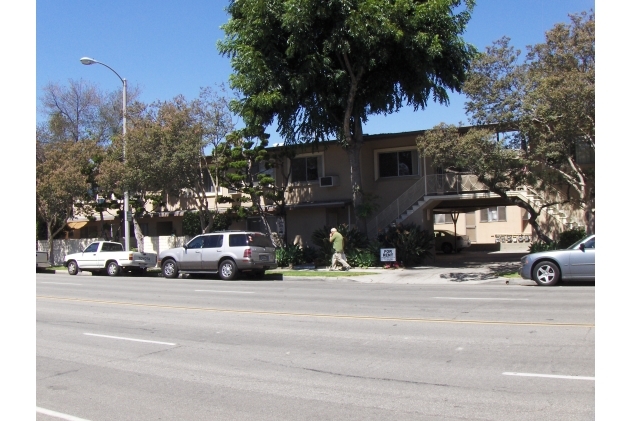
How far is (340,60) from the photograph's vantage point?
24.6m

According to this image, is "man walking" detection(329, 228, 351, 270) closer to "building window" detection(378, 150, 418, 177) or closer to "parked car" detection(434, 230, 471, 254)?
"building window" detection(378, 150, 418, 177)

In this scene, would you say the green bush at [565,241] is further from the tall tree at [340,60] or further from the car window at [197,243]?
the car window at [197,243]

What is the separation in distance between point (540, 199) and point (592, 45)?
24.0 ft

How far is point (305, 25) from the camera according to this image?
887 inches

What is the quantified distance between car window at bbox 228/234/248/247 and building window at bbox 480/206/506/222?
83.1 feet

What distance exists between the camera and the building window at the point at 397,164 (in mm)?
29297

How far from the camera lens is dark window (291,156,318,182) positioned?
3127 centimetres

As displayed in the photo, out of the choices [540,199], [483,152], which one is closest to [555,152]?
[483,152]

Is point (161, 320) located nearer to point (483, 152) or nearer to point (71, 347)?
point (71, 347)

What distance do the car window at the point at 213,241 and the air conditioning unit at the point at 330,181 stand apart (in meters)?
8.29

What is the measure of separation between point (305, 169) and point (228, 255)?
9955 mm

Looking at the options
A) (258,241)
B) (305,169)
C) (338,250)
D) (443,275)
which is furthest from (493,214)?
(258,241)

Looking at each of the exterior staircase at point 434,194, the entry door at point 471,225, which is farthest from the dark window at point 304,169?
the entry door at point 471,225

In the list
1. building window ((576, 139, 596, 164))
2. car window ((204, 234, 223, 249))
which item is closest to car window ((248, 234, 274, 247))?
car window ((204, 234, 223, 249))
